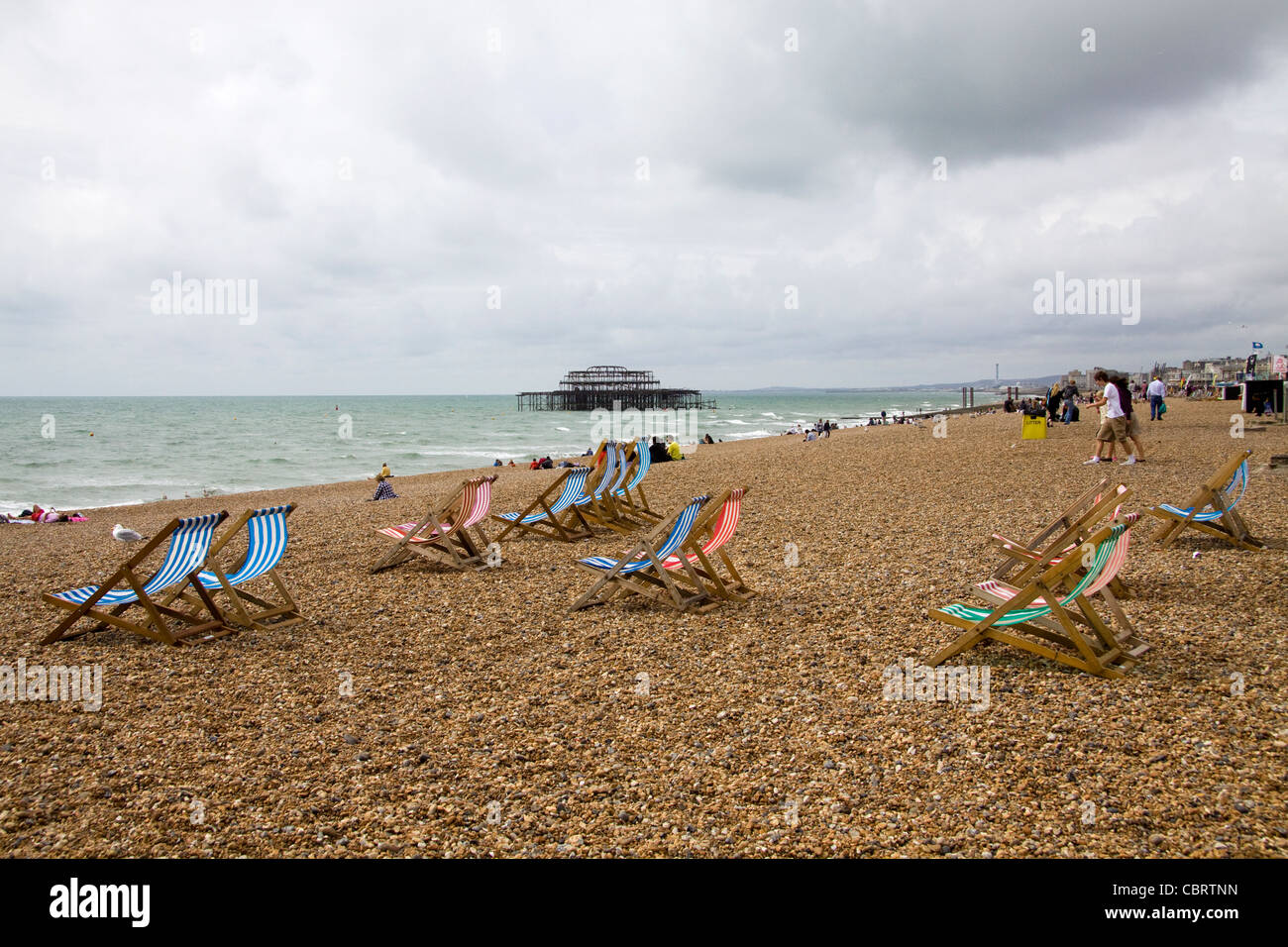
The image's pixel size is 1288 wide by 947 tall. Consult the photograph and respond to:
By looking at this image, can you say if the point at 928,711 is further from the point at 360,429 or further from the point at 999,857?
the point at 360,429

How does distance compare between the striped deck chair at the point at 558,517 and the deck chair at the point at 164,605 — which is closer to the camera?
the deck chair at the point at 164,605

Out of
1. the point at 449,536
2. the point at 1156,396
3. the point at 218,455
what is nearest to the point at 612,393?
the point at 218,455

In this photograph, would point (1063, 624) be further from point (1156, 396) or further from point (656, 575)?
point (1156, 396)

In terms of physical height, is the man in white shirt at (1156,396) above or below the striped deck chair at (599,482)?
above

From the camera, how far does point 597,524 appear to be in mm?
9164

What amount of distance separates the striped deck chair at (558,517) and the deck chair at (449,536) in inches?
29.5

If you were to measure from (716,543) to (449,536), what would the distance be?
106 inches

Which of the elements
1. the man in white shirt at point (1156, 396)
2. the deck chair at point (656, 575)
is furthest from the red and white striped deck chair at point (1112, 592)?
the man in white shirt at point (1156, 396)

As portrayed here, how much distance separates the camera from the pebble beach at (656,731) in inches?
106

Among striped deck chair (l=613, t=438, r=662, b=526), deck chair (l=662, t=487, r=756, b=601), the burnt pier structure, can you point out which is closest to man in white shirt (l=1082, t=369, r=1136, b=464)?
striped deck chair (l=613, t=438, r=662, b=526)

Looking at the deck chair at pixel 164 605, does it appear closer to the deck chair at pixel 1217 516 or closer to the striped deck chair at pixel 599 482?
the striped deck chair at pixel 599 482
